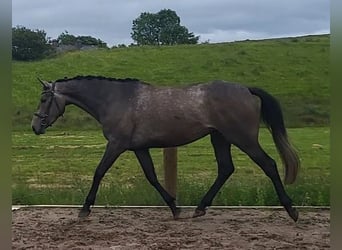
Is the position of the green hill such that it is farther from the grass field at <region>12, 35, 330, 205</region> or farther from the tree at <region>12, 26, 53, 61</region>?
the tree at <region>12, 26, 53, 61</region>

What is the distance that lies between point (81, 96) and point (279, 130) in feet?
5.39

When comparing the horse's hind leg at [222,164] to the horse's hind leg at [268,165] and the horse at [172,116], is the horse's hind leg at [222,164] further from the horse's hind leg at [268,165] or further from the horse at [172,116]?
the horse's hind leg at [268,165]

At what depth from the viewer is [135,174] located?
23.6 feet

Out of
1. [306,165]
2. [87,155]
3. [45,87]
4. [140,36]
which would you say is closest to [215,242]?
[45,87]

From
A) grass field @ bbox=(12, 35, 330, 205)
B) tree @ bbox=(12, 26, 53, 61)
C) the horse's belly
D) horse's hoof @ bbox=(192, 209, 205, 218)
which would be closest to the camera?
tree @ bbox=(12, 26, 53, 61)

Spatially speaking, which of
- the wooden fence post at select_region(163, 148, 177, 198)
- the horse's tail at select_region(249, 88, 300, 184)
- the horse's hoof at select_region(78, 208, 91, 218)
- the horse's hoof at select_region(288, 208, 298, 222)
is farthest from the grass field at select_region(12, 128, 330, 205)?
the horse's hoof at select_region(78, 208, 91, 218)

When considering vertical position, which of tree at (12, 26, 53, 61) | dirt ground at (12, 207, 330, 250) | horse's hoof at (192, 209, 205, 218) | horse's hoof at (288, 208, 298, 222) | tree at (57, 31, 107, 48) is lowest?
dirt ground at (12, 207, 330, 250)

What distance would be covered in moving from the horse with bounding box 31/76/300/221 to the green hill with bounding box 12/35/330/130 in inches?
166

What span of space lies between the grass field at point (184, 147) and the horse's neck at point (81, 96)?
19.9 inches

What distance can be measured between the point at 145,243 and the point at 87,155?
4.87 metres

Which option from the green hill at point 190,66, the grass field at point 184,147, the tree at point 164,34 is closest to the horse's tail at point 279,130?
the grass field at point 184,147

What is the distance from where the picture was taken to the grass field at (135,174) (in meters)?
5.42

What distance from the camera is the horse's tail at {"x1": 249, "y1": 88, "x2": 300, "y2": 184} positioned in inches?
175

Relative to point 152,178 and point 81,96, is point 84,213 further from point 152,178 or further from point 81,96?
point 81,96
